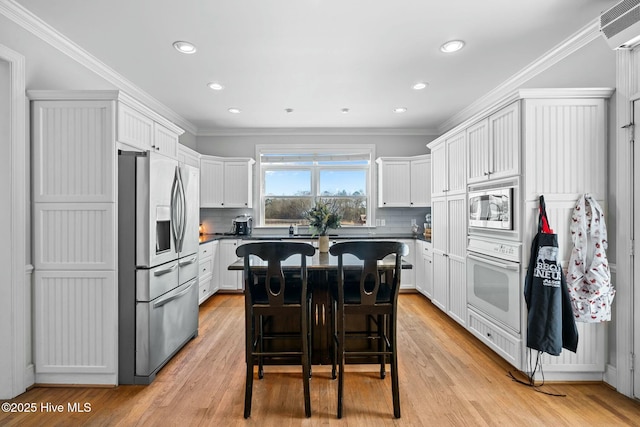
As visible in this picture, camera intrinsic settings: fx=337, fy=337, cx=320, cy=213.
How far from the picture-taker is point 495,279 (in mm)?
2930

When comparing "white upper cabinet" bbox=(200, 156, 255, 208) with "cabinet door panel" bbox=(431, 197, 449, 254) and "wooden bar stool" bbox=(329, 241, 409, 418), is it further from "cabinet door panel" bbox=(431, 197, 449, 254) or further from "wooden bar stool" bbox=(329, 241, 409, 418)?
"wooden bar stool" bbox=(329, 241, 409, 418)

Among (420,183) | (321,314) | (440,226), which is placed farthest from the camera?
(420,183)

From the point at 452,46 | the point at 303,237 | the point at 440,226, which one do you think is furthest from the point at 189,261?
the point at 452,46

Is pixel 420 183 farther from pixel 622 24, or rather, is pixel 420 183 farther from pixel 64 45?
pixel 64 45

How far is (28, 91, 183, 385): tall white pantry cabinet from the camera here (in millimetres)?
2490

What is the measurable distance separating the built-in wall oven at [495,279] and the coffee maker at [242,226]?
3.52 metres

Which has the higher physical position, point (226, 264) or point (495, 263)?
point (495, 263)

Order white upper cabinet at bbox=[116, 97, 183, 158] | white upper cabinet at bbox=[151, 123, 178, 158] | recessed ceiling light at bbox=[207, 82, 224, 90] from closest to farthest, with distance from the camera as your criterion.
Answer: white upper cabinet at bbox=[116, 97, 183, 158] → white upper cabinet at bbox=[151, 123, 178, 158] → recessed ceiling light at bbox=[207, 82, 224, 90]

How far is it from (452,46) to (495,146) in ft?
3.10

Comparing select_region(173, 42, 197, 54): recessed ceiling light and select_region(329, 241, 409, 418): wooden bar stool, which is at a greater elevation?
select_region(173, 42, 197, 54): recessed ceiling light

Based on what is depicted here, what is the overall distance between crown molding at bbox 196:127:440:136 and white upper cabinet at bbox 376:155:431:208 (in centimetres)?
57

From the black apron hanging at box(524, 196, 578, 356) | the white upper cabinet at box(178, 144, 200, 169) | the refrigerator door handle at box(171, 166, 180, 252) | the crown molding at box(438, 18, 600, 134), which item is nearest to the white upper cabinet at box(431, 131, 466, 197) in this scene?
the crown molding at box(438, 18, 600, 134)

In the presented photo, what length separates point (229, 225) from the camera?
19.4 feet

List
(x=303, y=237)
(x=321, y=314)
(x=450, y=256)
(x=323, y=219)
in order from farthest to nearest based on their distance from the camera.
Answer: (x=303, y=237) < (x=450, y=256) < (x=323, y=219) < (x=321, y=314)
